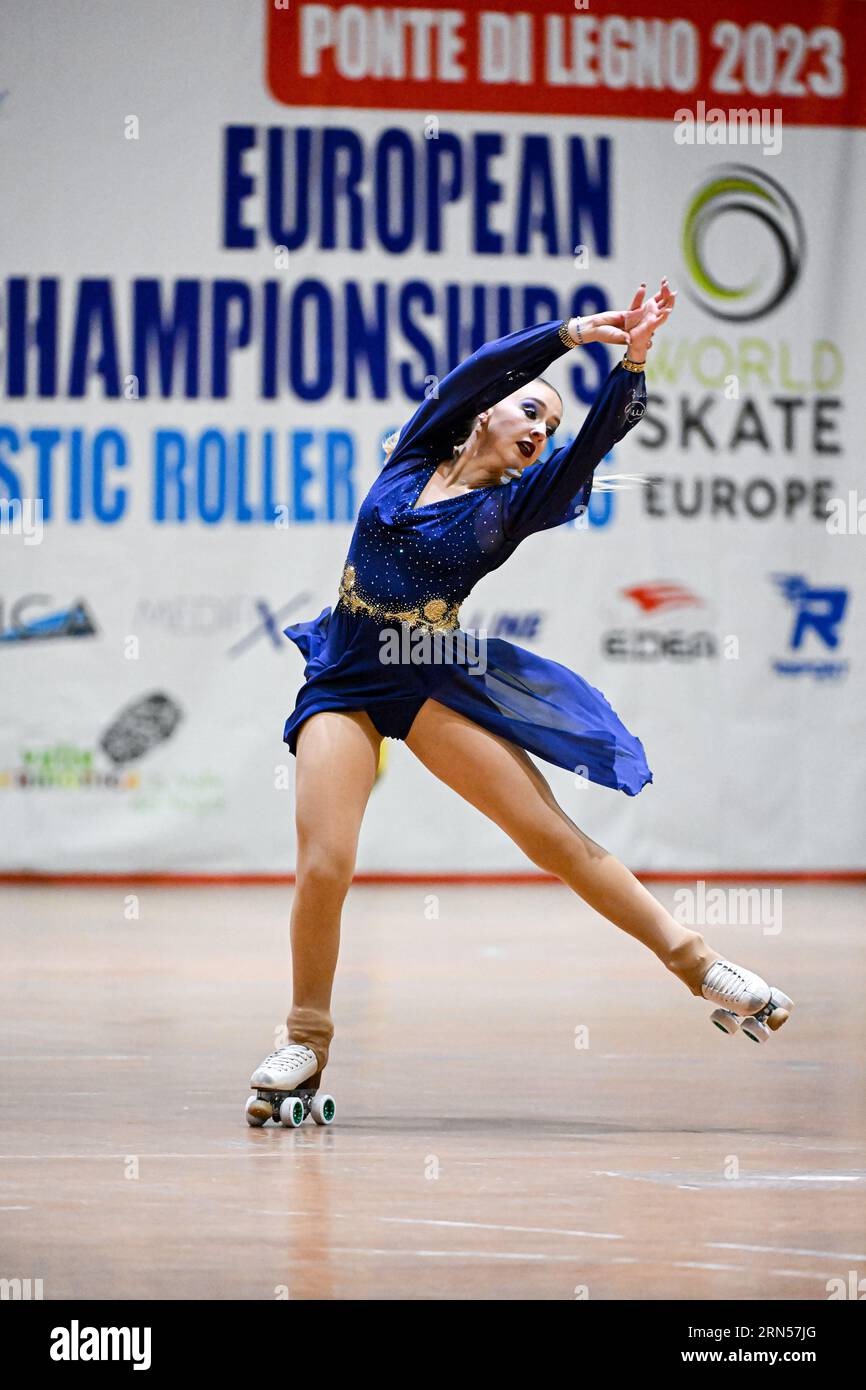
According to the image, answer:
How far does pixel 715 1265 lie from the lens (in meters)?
2.28

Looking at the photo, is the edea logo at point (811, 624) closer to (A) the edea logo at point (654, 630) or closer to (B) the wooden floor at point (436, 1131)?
(A) the edea logo at point (654, 630)

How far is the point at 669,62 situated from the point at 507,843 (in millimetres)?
3601

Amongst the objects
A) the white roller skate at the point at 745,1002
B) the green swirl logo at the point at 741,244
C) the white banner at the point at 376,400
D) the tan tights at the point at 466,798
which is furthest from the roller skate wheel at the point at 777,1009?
the green swirl logo at the point at 741,244

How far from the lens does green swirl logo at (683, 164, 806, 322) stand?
8320 millimetres

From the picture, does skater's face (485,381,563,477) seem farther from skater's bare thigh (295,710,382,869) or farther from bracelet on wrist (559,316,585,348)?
skater's bare thigh (295,710,382,869)

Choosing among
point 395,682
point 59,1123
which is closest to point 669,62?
point 395,682

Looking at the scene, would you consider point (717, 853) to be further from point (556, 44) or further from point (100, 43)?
point (100, 43)

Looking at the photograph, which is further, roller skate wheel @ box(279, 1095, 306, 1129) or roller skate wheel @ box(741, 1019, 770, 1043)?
roller skate wheel @ box(741, 1019, 770, 1043)

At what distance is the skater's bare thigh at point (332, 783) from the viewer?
3.35 metres

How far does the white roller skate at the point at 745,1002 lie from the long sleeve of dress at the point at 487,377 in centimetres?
115

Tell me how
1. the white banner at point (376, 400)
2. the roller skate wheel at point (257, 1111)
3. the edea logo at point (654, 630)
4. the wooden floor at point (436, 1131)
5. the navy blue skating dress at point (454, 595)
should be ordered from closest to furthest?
the wooden floor at point (436, 1131), the roller skate wheel at point (257, 1111), the navy blue skating dress at point (454, 595), the white banner at point (376, 400), the edea logo at point (654, 630)

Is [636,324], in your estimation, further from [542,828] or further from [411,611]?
A: [542,828]

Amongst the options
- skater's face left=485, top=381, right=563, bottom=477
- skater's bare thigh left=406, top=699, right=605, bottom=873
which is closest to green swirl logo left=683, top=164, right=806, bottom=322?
skater's face left=485, top=381, right=563, bottom=477
